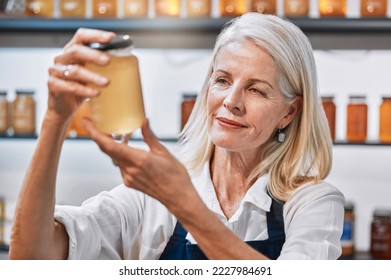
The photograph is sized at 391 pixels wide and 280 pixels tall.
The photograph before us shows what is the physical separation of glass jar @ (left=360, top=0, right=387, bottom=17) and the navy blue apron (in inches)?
40.8

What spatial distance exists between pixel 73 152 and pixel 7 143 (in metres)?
0.26

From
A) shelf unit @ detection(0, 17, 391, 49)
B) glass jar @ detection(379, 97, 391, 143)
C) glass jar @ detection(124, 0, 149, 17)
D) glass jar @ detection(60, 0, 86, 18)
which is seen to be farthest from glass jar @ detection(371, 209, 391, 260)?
glass jar @ detection(60, 0, 86, 18)

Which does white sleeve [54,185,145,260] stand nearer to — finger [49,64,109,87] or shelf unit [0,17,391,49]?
finger [49,64,109,87]

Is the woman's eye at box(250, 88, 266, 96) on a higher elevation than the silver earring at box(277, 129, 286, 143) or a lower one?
higher

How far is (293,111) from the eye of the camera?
3.87 feet

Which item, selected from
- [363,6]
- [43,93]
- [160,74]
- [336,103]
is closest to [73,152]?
[43,93]

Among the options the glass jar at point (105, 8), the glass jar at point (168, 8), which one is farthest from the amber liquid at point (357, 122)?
the glass jar at point (105, 8)

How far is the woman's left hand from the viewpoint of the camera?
0.86m

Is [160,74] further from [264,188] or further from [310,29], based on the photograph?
[264,188]

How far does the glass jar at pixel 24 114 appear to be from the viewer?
2178mm

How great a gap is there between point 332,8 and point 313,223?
107 cm

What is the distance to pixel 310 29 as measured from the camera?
6.97 ft

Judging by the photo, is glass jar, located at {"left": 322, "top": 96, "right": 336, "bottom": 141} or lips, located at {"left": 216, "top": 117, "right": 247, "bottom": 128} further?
glass jar, located at {"left": 322, "top": 96, "right": 336, "bottom": 141}

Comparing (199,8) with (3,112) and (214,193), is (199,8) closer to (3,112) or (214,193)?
(3,112)
